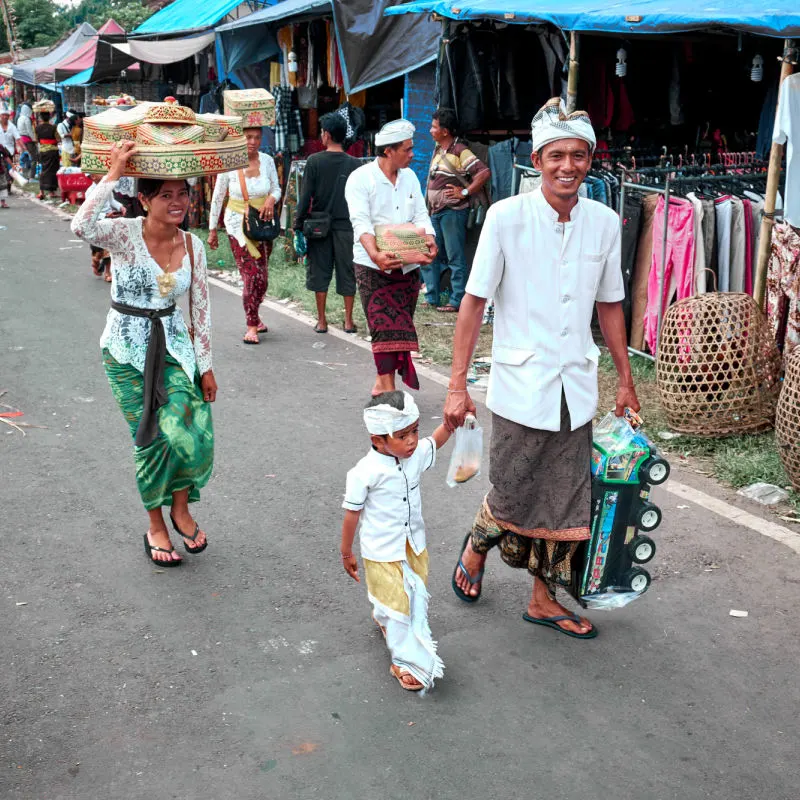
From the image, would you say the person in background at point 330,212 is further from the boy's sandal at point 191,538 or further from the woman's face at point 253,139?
the boy's sandal at point 191,538

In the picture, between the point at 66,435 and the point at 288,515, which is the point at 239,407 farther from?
the point at 288,515

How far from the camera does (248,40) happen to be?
14172 mm

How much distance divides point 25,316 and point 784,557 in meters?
8.03

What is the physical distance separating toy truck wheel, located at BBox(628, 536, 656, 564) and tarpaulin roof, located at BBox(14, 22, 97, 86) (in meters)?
22.1

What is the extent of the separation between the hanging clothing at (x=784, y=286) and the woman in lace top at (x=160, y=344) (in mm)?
3829

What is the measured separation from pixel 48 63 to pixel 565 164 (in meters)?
25.2

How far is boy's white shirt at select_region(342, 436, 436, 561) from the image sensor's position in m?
3.70

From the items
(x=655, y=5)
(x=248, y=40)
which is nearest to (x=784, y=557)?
(x=655, y=5)

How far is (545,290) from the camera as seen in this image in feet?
12.3

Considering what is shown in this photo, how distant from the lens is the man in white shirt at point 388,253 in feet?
21.3

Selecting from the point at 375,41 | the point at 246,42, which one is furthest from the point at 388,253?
the point at 246,42

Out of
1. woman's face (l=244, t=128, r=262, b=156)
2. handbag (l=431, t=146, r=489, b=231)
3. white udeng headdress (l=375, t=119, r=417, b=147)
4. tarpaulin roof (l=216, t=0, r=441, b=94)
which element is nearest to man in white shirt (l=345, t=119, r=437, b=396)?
white udeng headdress (l=375, t=119, r=417, b=147)

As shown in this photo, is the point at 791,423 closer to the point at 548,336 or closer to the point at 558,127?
the point at 548,336

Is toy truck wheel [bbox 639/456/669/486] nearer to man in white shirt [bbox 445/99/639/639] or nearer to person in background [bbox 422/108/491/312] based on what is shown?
man in white shirt [bbox 445/99/639/639]
